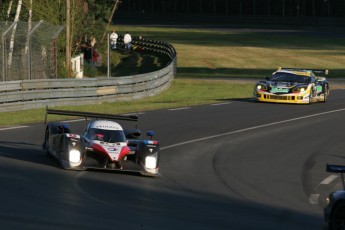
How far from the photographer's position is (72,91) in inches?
1265

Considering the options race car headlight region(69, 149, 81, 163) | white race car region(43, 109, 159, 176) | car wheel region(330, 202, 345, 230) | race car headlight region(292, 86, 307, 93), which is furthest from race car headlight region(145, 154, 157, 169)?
race car headlight region(292, 86, 307, 93)

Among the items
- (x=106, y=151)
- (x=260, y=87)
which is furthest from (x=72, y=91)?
(x=106, y=151)

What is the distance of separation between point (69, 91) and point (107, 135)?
46.7 feet

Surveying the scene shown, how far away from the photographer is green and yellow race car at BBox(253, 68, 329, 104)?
35438 millimetres

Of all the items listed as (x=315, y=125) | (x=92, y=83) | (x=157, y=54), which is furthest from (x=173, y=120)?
(x=157, y=54)

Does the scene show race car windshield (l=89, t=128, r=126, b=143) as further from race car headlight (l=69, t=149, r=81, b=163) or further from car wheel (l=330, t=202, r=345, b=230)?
car wheel (l=330, t=202, r=345, b=230)

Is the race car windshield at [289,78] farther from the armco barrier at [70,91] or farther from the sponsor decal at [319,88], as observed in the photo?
the armco barrier at [70,91]

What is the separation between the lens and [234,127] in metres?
26.7

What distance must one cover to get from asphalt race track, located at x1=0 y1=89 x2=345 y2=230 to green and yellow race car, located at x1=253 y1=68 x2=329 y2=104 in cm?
737

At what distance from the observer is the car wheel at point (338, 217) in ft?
35.4

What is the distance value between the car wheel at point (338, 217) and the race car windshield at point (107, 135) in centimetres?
740

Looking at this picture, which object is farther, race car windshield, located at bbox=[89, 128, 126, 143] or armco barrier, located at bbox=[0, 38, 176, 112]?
armco barrier, located at bbox=[0, 38, 176, 112]

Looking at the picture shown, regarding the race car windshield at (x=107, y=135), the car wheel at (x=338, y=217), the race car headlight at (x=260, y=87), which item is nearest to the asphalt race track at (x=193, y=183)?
the race car windshield at (x=107, y=135)

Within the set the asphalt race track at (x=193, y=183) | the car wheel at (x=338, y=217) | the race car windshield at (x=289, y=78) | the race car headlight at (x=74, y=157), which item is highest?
the car wheel at (x=338, y=217)
